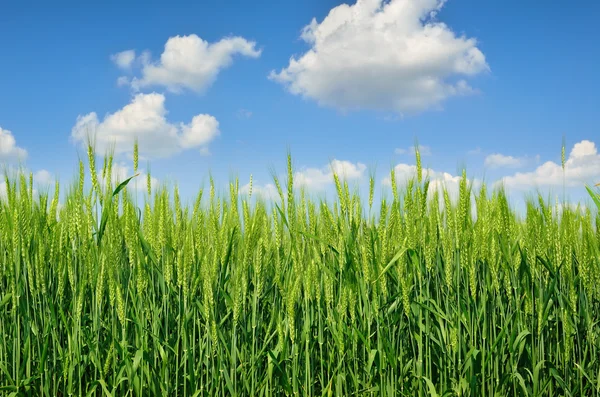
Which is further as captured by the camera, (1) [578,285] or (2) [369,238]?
(1) [578,285]

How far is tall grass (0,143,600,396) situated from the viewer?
8.08ft

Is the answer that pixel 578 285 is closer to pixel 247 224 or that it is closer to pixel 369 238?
pixel 369 238

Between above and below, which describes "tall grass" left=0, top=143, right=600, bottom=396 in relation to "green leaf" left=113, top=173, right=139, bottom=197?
below

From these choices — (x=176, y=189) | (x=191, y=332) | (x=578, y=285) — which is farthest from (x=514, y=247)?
(x=176, y=189)

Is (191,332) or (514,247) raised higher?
(514,247)

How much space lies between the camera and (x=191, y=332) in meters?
2.67

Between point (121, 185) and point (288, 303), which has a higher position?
point (121, 185)

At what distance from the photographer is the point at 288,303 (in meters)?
2.36

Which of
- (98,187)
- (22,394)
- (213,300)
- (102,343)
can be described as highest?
(98,187)

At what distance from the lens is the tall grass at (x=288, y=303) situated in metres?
Result: 2.46

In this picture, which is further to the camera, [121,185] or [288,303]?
[121,185]

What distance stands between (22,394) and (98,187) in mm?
1056

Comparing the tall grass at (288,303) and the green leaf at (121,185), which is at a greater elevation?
the green leaf at (121,185)

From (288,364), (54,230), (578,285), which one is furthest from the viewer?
(578,285)
